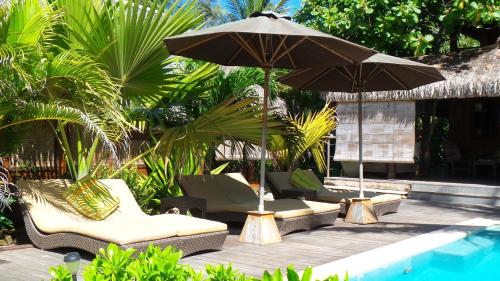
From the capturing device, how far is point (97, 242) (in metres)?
5.38

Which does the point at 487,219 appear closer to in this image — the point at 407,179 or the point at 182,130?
the point at 407,179

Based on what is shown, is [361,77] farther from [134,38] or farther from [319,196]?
[134,38]

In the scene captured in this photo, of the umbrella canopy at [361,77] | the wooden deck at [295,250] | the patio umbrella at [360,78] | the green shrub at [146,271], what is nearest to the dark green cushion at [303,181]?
the wooden deck at [295,250]

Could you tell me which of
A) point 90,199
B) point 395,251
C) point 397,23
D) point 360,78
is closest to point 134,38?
point 90,199

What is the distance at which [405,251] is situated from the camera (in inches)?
248

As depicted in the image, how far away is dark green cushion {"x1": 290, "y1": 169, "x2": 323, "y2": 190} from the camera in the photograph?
9.95 metres

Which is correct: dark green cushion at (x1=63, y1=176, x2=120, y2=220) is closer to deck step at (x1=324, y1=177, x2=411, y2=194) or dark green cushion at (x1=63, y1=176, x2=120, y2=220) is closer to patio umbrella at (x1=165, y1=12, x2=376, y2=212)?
patio umbrella at (x1=165, y1=12, x2=376, y2=212)

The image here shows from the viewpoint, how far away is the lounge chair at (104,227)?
5383mm

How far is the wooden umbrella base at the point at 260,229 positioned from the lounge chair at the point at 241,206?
381 mm

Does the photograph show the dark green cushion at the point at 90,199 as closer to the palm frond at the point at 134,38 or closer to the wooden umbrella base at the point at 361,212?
the palm frond at the point at 134,38

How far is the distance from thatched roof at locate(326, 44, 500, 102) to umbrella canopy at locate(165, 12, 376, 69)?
6137 mm

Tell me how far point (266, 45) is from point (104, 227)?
3.12m

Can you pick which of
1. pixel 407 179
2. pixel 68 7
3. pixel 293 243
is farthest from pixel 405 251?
pixel 407 179

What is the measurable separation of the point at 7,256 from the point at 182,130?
2.34 metres
